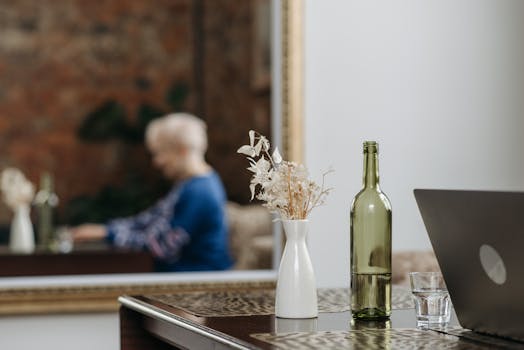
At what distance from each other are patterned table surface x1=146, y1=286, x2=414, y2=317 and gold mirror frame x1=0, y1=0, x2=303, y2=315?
3.78ft

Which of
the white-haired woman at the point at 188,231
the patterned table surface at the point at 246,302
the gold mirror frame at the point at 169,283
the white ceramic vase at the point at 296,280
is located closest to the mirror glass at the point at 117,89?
the white-haired woman at the point at 188,231

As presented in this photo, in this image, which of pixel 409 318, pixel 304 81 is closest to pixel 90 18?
pixel 304 81

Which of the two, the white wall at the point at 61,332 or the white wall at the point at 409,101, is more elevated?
the white wall at the point at 409,101

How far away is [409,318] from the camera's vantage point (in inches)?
74.7

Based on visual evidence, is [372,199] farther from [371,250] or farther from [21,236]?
[21,236]

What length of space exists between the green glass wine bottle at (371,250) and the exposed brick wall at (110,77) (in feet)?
16.9

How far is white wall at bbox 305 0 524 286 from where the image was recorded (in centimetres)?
358

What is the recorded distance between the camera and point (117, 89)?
7.15 metres

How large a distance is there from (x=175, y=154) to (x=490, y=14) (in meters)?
1.88

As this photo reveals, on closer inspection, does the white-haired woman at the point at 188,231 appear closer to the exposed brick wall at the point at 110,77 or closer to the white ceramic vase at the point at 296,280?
the exposed brick wall at the point at 110,77

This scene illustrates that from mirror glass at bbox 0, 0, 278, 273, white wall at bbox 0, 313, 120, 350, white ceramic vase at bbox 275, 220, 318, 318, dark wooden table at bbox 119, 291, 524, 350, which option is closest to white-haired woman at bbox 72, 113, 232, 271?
white wall at bbox 0, 313, 120, 350

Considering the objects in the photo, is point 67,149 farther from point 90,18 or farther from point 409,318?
point 409,318

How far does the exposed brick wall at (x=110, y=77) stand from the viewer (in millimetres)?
6965

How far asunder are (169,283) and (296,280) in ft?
5.40
